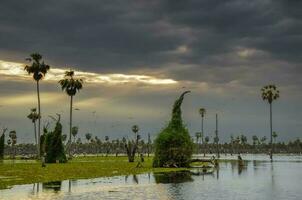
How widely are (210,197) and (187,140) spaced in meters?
54.4

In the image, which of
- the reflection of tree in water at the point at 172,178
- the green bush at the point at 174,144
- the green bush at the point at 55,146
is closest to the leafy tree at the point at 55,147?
the green bush at the point at 55,146

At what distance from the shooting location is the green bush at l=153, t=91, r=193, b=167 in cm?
9400

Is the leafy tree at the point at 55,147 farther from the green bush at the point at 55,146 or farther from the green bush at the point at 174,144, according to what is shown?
the green bush at the point at 174,144

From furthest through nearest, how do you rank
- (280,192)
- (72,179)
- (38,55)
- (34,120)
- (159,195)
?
1. (34,120)
2. (38,55)
3. (72,179)
4. (280,192)
5. (159,195)

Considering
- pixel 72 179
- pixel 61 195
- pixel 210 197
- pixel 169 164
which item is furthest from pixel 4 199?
pixel 169 164

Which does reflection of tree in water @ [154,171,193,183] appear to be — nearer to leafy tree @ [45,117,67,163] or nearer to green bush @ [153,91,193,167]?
green bush @ [153,91,193,167]

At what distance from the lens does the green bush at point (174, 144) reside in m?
94.0

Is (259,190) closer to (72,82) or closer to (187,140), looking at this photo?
(187,140)

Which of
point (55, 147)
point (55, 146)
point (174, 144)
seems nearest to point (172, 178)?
point (174, 144)

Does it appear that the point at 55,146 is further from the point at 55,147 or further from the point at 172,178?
the point at 172,178

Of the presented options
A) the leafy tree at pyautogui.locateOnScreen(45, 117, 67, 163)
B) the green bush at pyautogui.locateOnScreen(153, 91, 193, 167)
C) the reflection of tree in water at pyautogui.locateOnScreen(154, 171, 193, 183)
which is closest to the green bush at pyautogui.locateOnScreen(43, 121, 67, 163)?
the leafy tree at pyautogui.locateOnScreen(45, 117, 67, 163)

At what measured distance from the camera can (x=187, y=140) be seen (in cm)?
9575

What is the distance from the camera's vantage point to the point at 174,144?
9406 cm

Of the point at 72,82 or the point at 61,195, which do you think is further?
the point at 72,82
